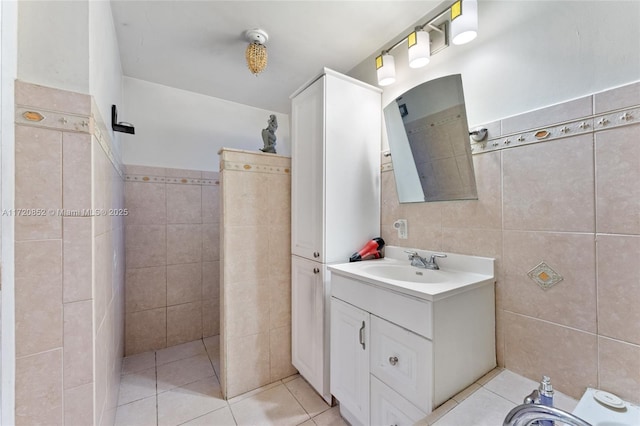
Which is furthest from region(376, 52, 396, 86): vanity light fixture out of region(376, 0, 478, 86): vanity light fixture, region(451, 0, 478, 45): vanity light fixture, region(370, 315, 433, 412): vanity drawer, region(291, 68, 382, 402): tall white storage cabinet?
region(370, 315, 433, 412): vanity drawer

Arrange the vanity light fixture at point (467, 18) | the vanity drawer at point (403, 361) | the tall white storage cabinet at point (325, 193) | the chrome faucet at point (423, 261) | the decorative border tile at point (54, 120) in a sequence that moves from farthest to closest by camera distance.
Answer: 1. the tall white storage cabinet at point (325, 193)
2. the chrome faucet at point (423, 261)
3. the vanity light fixture at point (467, 18)
4. the vanity drawer at point (403, 361)
5. the decorative border tile at point (54, 120)

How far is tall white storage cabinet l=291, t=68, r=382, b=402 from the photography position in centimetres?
152

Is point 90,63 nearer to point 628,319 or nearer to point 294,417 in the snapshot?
point 294,417

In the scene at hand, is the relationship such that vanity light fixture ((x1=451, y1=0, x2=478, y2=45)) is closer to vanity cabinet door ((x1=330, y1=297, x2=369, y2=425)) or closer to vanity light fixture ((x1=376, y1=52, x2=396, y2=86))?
vanity light fixture ((x1=376, y1=52, x2=396, y2=86))

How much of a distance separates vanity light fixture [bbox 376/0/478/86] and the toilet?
57.5 inches

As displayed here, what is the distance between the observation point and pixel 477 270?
123 cm

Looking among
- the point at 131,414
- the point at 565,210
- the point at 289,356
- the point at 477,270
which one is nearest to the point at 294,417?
the point at 289,356

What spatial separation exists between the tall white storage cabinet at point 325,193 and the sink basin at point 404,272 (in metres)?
0.22

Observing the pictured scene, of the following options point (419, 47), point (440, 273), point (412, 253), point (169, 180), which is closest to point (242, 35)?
point (419, 47)

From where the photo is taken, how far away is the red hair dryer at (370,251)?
5.25 feet

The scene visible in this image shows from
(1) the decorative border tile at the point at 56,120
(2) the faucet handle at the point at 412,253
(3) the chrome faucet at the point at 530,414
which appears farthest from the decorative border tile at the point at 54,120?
(2) the faucet handle at the point at 412,253

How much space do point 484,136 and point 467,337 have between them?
2.99 feet

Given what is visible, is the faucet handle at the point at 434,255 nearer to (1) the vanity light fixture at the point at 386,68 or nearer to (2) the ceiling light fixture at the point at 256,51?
(1) the vanity light fixture at the point at 386,68

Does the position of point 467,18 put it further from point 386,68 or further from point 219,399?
point 219,399
